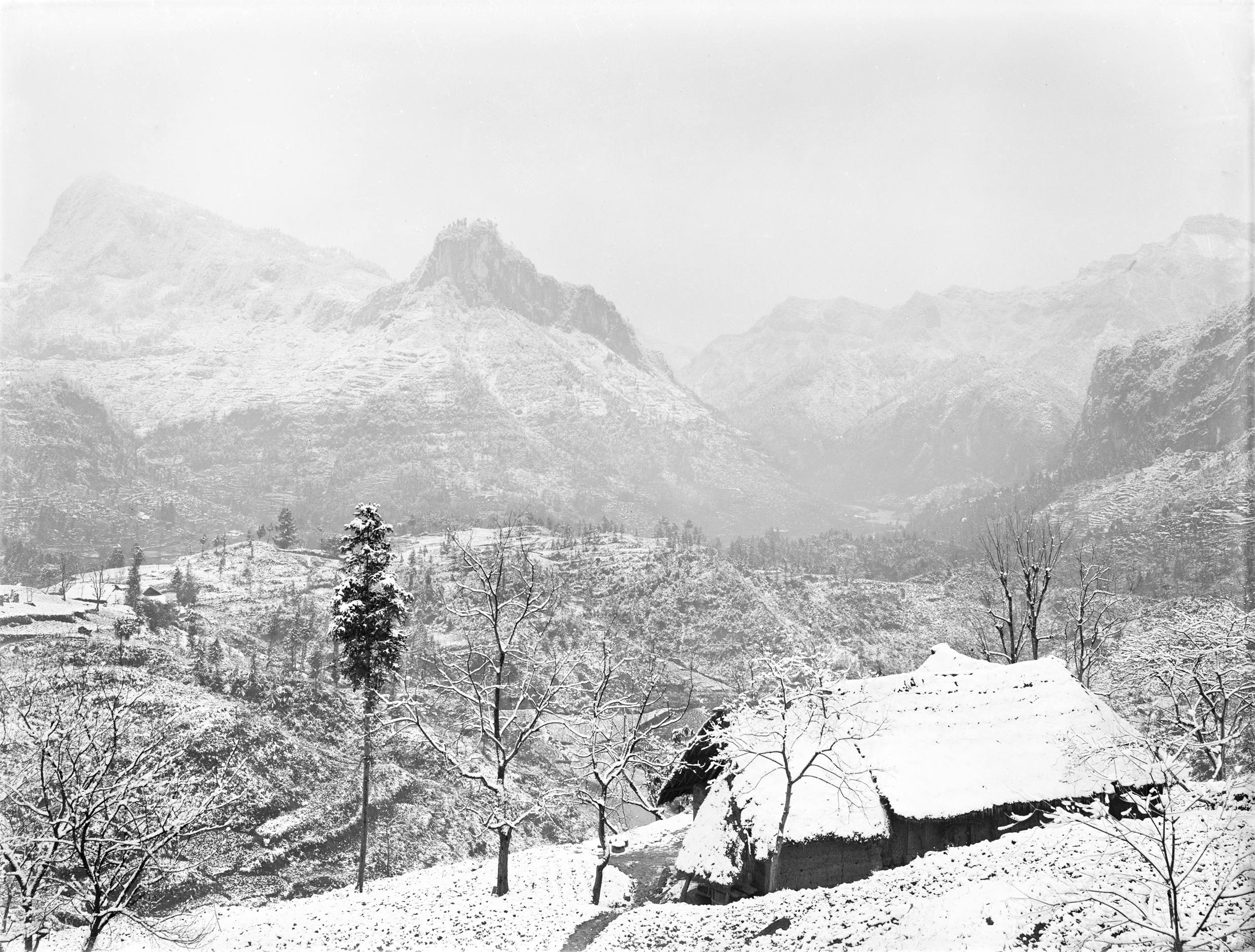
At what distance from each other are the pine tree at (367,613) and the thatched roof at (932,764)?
17289mm

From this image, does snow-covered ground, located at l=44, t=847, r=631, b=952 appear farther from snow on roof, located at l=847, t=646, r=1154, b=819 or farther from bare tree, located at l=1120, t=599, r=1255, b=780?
bare tree, located at l=1120, t=599, r=1255, b=780

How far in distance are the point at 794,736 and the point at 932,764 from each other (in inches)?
177

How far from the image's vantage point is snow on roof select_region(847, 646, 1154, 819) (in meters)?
27.5

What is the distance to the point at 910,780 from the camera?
1116 inches

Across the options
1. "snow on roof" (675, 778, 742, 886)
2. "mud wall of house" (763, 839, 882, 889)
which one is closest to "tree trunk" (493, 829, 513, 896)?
"snow on roof" (675, 778, 742, 886)

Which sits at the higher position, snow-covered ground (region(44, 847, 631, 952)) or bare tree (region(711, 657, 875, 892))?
bare tree (region(711, 657, 875, 892))

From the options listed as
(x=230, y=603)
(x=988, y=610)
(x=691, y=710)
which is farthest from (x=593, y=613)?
(x=988, y=610)

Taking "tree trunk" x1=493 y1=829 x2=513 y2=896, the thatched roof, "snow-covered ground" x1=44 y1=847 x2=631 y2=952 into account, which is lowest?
"snow-covered ground" x1=44 y1=847 x2=631 y2=952

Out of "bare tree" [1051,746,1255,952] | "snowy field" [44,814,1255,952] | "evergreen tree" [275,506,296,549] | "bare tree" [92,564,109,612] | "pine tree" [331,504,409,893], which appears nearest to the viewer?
"bare tree" [1051,746,1255,952]

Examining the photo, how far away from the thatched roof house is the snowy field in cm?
292

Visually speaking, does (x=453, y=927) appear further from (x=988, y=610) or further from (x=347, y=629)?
(x=988, y=610)

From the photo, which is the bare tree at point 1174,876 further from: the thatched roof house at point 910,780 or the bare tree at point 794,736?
the bare tree at point 794,736

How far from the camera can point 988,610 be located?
146ft

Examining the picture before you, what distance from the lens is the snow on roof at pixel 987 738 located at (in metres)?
27.5
